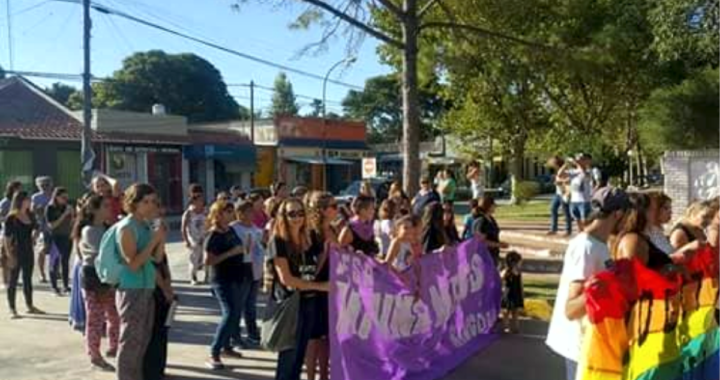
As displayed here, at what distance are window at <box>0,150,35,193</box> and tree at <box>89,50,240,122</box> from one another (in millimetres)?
34584

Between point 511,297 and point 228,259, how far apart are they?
11.4ft

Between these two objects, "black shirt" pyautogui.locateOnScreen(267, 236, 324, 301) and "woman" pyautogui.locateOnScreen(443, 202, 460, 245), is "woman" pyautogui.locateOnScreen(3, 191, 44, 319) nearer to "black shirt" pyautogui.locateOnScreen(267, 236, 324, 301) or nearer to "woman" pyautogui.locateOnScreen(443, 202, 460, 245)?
"woman" pyautogui.locateOnScreen(443, 202, 460, 245)

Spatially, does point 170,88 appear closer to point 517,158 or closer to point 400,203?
point 517,158

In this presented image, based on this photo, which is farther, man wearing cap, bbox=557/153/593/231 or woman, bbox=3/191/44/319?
man wearing cap, bbox=557/153/593/231

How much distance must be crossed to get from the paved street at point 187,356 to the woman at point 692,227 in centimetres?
201

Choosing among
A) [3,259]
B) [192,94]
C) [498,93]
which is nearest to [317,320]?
[3,259]

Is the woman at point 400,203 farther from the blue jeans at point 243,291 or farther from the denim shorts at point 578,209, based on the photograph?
the denim shorts at point 578,209

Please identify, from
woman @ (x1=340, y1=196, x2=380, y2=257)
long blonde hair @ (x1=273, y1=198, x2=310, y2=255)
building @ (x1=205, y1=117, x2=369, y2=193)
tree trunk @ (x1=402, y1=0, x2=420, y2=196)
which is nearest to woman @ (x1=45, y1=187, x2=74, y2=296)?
woman @ (x1=340, y1=196, x2=380, y2=257)

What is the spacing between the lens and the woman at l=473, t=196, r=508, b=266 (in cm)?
910

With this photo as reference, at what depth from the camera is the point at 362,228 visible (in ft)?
26.7

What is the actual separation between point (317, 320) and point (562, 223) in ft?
50.4

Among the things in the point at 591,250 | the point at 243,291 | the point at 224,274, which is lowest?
the point at 243,291

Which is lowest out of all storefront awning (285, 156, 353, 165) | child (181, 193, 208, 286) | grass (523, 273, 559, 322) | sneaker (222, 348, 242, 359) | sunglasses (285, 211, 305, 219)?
sneaker (222, 348, 242, 359)

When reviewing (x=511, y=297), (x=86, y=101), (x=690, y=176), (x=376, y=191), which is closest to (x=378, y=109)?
(x=376, y=191)
